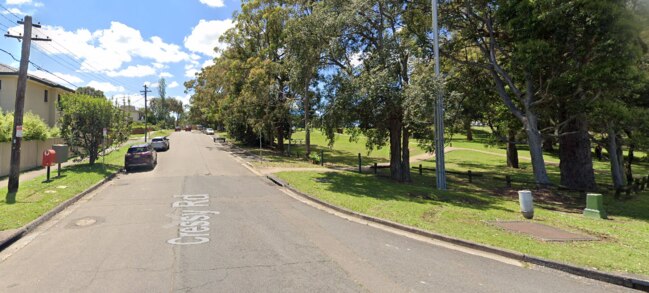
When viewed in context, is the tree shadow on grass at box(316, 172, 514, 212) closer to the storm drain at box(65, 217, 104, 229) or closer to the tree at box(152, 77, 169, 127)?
the storm drain at box(65, 217, 104, 229)

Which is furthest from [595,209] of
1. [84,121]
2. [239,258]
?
[84,121]

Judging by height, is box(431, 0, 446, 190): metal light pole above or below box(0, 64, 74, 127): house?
below

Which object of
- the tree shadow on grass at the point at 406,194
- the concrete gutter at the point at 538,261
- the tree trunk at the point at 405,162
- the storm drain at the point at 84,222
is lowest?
the concrete gutter at the point at 538,261

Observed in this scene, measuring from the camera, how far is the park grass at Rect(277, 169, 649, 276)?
6.66 metres

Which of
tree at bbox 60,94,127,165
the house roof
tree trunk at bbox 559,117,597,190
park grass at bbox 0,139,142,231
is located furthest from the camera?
the house roof

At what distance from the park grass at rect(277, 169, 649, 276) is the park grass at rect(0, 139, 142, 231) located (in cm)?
790

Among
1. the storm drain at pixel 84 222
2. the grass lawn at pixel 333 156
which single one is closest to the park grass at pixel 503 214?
the storm drain at pixel 84 222

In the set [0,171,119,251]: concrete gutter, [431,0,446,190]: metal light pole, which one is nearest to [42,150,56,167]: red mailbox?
[0,171,119,251]: concrete gutter

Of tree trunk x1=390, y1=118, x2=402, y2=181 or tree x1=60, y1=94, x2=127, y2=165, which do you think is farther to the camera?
tree x1=60, y1=94, x2=127, y2=165

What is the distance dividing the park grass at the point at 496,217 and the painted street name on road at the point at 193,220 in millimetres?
3833

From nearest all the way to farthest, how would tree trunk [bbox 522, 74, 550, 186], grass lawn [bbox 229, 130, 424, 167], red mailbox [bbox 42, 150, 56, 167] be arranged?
red mailbox [bbox 42, 150, 56, 167] → tree trunk [bbox 522, 74, 550, 186] → grass lawn [bbox 229, 130, 424, 167]

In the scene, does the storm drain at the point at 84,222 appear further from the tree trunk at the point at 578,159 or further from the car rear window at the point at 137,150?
the tree trunk at the point at 578,159

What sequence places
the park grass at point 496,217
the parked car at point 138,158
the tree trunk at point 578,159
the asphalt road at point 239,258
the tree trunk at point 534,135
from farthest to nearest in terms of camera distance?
the parked car at point 138,158 → the tree trunk at point 578,159 → the tree trunk at point 534,135 → the park grass at point 496,217 → the asphalt road at point 239,258

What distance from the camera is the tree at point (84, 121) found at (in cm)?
2034
